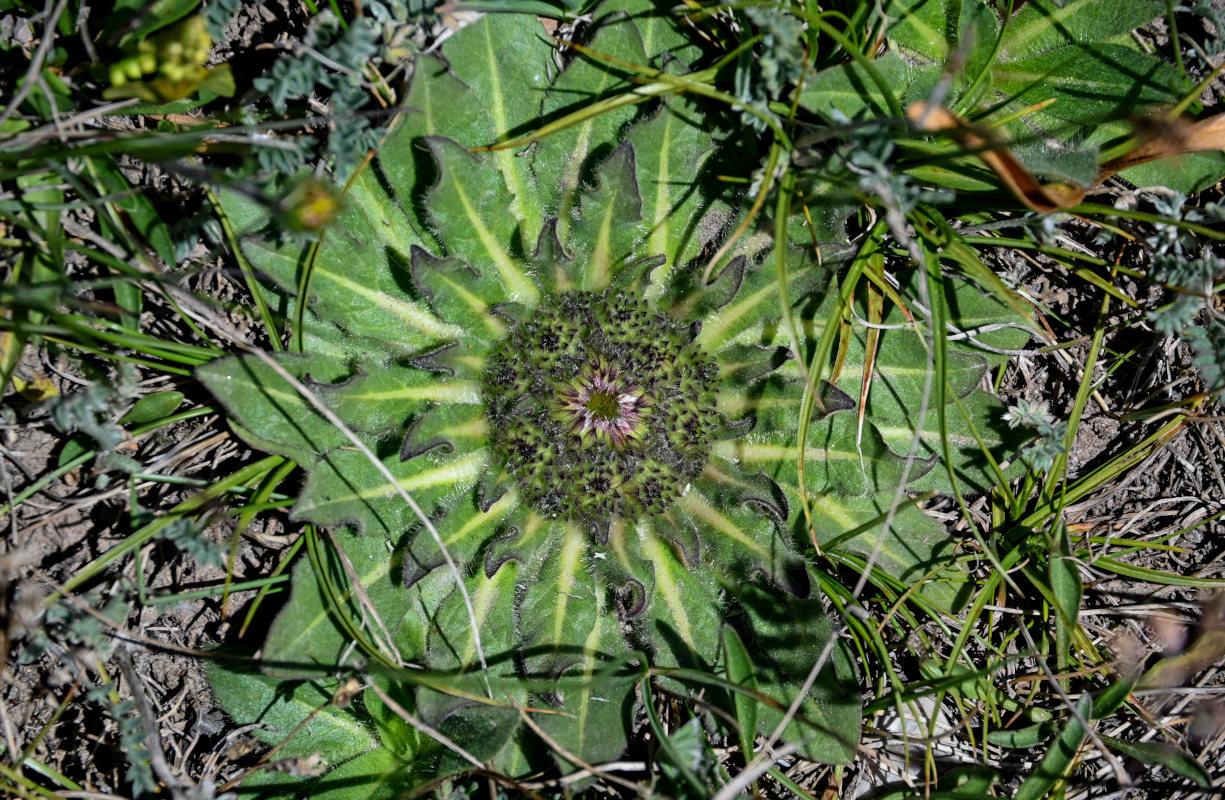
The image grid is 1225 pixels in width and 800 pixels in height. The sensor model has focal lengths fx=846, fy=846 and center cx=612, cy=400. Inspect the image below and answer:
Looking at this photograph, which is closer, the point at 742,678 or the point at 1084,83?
the point at 742,678

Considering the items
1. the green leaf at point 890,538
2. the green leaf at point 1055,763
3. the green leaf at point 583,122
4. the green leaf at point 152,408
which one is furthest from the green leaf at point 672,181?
the green leaf at point 1055,763

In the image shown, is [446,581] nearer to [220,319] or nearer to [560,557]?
[560,557]

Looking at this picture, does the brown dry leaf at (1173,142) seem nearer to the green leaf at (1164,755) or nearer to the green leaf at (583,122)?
the green leaf at (583,122)

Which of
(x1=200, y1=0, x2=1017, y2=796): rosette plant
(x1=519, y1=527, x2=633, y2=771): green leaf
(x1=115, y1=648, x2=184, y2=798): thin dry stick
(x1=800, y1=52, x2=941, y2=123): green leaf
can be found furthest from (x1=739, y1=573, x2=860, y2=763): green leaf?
(x1=115, y1=648, x2=184, y2=798): thin dry stick

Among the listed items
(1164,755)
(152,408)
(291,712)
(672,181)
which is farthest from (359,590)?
(1164,755)

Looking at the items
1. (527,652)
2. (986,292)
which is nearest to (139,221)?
(527,652)

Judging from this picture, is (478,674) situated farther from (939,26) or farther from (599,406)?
(939,26)
